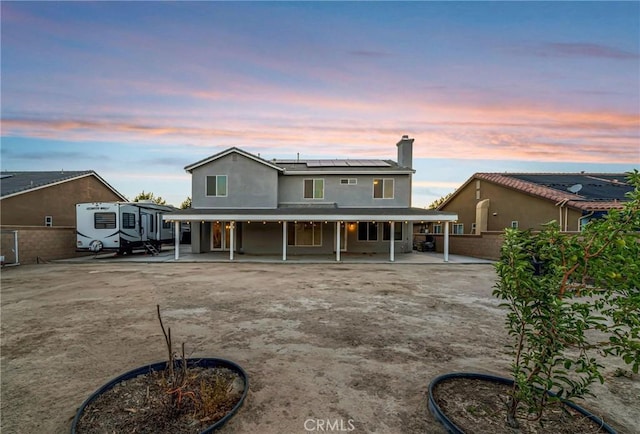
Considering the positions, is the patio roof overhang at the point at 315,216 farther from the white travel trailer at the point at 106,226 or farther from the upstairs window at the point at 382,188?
the upstairs window at the point at 382,188

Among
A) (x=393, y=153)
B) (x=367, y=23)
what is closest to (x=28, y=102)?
(x=367, y=23)

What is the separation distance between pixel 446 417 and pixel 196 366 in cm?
305

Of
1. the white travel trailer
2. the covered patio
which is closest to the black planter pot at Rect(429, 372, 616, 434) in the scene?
the covered patio

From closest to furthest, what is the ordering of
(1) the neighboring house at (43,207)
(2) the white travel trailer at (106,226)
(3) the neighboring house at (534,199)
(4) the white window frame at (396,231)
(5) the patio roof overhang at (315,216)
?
(1) the neighboring house at (43,207) < (5) the patio roof overhang at (315,216) < (2) the white travel trailer at (106,226) < (3) the neighboring house at (534,199) < (4) the white window frame at (396,231)

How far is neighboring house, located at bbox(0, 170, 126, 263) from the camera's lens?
45.1 ft

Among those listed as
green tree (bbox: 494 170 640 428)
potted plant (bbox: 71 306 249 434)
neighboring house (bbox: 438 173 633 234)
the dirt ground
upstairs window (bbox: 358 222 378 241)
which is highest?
neighboring house (bbox: 438 173 633 234)

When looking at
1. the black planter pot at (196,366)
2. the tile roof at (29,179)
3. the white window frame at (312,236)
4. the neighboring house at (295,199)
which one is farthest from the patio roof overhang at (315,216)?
the black planter pot at (196,366)

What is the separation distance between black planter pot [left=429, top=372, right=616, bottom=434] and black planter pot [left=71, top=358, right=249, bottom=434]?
2.00m

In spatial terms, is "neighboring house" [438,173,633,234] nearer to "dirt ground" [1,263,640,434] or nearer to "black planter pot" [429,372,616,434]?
"dirt ground" [1,263,640,434]

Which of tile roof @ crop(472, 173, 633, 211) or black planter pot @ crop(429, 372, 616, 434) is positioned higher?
tile roof @ crop(472, 173, 633, 211)

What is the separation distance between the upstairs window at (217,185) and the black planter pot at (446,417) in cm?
1646

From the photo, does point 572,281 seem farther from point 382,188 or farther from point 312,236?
point 382,188

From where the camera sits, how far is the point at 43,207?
59.9 feet

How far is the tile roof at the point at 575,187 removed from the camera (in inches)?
605
